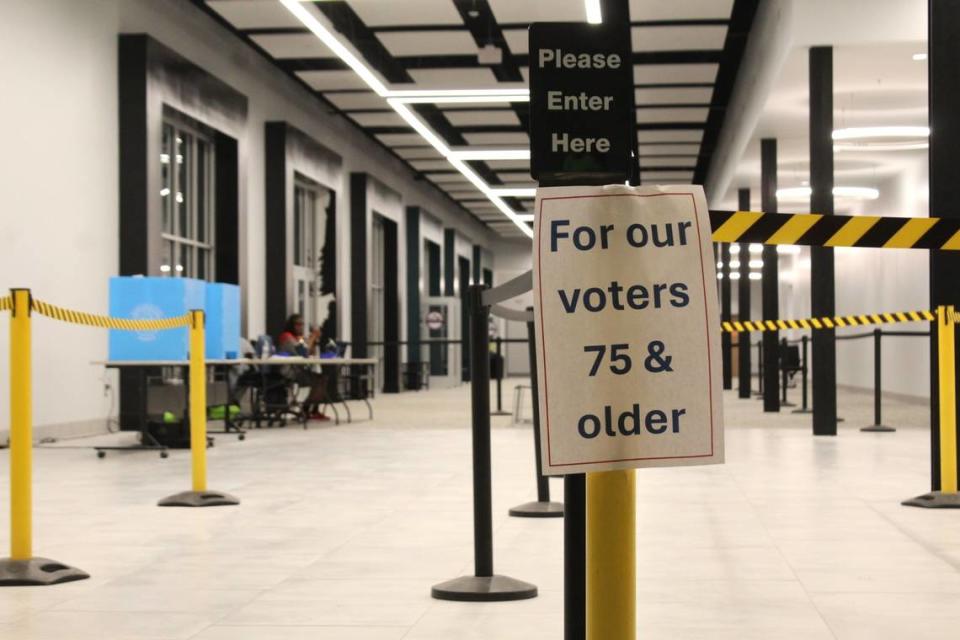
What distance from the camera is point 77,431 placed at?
1378cm

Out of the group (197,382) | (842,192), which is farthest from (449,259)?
(197,382)

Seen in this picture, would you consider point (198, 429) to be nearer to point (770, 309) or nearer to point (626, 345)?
point (626, 345)

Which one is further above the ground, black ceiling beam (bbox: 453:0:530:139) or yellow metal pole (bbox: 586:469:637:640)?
black ceiling beam (bbox: 453:0:530:139)

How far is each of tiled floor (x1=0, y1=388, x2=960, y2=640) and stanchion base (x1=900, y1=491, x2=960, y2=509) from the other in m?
0.17

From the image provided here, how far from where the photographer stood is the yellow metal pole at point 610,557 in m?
2.70

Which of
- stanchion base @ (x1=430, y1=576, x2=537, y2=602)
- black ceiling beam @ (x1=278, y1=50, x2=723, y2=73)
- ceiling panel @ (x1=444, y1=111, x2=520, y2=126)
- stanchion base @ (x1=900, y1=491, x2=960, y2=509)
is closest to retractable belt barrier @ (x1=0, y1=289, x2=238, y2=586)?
stanchion base @ (x1=430, y1=576, x2=537, y2=602)

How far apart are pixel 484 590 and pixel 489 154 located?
708 inches

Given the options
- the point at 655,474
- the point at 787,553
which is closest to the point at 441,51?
the point at 655,474

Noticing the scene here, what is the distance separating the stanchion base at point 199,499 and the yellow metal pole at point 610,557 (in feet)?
17.0

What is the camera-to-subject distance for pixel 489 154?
22.2 m

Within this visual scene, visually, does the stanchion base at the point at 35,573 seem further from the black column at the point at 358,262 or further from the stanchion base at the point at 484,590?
the black column at the point at 358,262

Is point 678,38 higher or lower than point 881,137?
higher

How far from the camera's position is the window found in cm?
1688

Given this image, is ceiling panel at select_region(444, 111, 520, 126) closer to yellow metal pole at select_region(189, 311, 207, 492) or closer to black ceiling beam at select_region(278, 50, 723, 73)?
black ceiling beam at select_region(278, 50, 723, 73)
